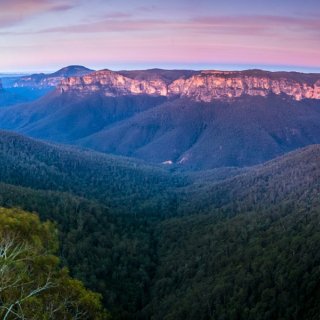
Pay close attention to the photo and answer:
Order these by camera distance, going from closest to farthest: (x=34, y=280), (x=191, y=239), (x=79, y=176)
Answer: (x=34, y=280), (x=191, y=239), (x=79, y=176)

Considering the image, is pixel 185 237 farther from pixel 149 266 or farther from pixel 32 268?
pixel 32 268

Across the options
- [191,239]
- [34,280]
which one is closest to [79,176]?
[191,239]

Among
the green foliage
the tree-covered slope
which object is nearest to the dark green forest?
the tree-covered slope

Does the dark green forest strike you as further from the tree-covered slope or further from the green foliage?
the green foliage

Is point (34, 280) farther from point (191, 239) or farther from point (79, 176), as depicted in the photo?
point (79, 176)

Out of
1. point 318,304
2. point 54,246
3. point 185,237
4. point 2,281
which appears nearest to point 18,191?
point 185,237

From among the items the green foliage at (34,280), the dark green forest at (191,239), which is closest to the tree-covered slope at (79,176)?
the dark green forest at (191,239)

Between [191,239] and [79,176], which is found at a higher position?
[79,176]

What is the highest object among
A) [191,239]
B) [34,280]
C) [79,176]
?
[34,280]
